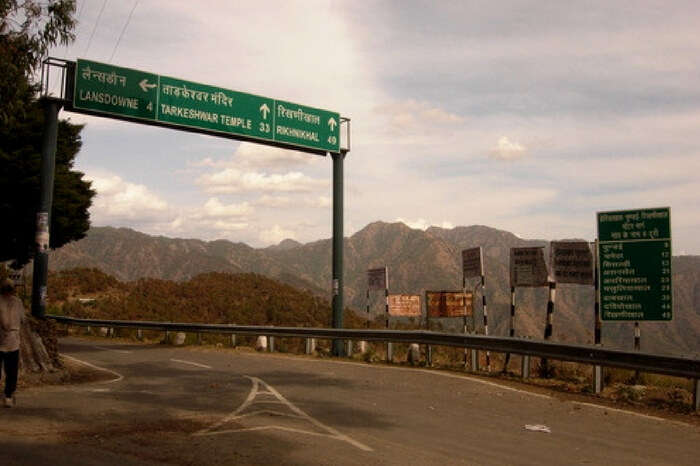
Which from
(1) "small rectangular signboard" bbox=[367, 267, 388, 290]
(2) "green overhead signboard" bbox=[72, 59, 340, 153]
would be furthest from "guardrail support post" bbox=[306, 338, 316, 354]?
(2) "green overhead signboard" bbox=[72, 59, 340, 153]

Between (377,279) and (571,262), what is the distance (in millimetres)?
12664

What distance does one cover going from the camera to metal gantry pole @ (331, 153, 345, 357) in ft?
73.3

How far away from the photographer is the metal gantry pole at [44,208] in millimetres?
16766

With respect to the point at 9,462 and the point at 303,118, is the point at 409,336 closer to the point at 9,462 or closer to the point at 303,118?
the point at 303,118

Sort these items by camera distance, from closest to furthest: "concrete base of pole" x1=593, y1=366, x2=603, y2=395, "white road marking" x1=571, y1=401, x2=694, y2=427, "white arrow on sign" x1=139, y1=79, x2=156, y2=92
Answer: "white road marking" x1=571, y1=401, x2=694, y2=427 < "concrete base of pole" x1=593, y1=366, x2=603, y2=395 < "white arrow on sign" x1=139, y1=79, x2=156, y2=92

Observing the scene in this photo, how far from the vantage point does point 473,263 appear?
20.0m

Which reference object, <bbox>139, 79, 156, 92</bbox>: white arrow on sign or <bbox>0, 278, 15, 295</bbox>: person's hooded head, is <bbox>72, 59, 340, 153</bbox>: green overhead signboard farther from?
<bbox>0, 278, 15, 295</bbox>: person's hooded head

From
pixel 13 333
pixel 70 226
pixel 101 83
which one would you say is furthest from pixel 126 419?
pixel 70 226

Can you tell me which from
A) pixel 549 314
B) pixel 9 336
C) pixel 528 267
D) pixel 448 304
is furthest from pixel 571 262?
pixel 9 336

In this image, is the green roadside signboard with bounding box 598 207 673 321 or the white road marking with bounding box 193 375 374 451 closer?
the white road marking with bounding box 193 375 374 451

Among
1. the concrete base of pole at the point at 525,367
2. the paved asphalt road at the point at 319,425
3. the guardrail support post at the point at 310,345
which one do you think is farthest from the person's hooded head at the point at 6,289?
the guardrail support post at the point at 310,345

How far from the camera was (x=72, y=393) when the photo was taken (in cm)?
1142

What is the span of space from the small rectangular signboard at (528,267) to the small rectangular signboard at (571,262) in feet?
2.82

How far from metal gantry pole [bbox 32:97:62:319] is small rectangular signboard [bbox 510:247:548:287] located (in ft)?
38.4
